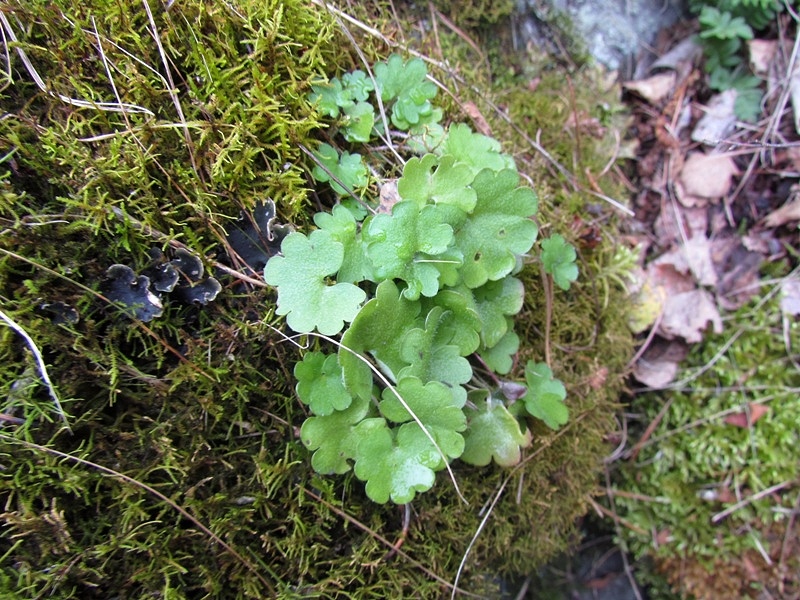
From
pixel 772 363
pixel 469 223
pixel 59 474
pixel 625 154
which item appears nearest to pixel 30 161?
pixel 59 474

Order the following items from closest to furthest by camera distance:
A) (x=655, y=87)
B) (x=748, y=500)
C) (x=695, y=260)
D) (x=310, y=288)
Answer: (x=310, y=288) → (x=748, y=500) → (x=695, y=260) → (x=655, y=87)

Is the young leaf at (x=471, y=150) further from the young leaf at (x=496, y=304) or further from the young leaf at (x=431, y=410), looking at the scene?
the young leaf at (x=431, y=410)

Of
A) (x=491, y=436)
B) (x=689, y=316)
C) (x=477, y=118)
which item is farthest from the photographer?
(x=689, y=316)

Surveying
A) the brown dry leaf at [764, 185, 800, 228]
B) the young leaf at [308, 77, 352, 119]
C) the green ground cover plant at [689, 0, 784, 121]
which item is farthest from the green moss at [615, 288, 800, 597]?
the young leaf at [308, 77, 352, 119]

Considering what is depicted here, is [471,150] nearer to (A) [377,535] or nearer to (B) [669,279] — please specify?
(A) [377,535]

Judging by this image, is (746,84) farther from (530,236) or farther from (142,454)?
(142,454)

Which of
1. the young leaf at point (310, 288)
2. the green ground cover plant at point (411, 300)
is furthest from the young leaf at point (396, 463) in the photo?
the young leaf at point (310, 288)

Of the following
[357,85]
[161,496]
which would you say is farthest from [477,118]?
[161,496]
